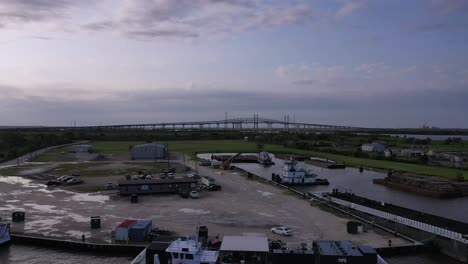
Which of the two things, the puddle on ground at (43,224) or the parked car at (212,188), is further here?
the parked car at (212,188)

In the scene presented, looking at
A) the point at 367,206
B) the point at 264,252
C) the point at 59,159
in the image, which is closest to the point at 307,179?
the point at 367,206

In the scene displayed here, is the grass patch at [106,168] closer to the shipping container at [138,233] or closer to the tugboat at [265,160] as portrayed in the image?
the tugboat at [265,160]

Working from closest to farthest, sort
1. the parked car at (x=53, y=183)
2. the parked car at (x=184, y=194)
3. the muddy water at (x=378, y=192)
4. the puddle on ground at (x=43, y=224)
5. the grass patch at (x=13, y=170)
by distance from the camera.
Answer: the puddle on ground at (x=43, y=224) → the muddy water at (x=378, y=192) → the parked car at (x=184, y=194) → the parked car at (x=53, y=183) → the grass patch at (x=13, y=170)

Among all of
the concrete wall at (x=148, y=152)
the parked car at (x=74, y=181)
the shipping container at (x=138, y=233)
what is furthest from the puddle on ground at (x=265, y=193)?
the concrete wall at (x=148, y=152)

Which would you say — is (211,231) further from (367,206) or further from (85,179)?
(85,179)

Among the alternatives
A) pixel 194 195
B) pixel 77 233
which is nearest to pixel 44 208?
pixel 77 233

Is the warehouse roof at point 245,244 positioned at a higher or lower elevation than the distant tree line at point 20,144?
lower

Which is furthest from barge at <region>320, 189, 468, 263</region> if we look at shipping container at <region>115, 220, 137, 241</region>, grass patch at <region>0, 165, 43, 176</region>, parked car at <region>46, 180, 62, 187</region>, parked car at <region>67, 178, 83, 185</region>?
grass patch at <region>0, 165, 43, 176</region>
